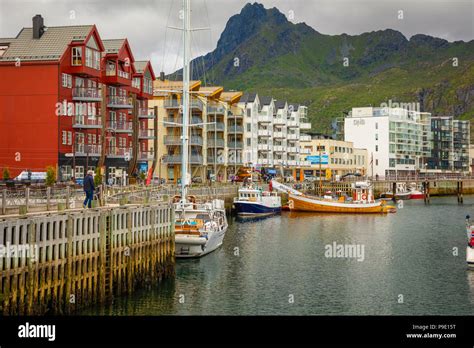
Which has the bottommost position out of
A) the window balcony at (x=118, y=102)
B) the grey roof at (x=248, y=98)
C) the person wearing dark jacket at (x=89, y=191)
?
the person wearing dark jacket at (x=89, y=191)

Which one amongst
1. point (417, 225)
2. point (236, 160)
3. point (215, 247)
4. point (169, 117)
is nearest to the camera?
point (215, 247)

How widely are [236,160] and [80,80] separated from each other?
5904cm

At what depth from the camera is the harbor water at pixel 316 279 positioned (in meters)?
39.0

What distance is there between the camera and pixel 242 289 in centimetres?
4403

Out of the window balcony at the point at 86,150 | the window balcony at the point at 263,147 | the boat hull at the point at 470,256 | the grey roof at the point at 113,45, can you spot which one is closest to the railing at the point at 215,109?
the window balcony at the point at 263,147

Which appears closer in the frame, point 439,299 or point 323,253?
point 439,299

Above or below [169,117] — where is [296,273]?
below

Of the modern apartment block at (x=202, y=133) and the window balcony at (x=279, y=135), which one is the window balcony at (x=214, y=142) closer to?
the modern apartment block at (x=202, y=133)

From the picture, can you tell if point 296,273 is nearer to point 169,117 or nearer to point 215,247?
point 215,247

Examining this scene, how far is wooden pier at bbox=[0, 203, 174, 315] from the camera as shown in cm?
2938

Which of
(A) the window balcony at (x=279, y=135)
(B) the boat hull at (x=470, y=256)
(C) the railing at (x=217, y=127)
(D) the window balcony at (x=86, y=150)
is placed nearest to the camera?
(B) the boat hull at (x=470, y=256)

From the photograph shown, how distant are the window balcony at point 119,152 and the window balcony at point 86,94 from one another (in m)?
7.17

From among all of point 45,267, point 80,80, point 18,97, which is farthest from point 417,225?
point 45,267

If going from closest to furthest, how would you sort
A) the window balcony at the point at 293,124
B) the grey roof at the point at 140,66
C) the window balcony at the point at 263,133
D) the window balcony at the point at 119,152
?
the window balcony at the point at 119,152 → the grey roof at the point at 140,66 → the window balcony at the point at 263,133 → the window balcony at the point at 293,124
